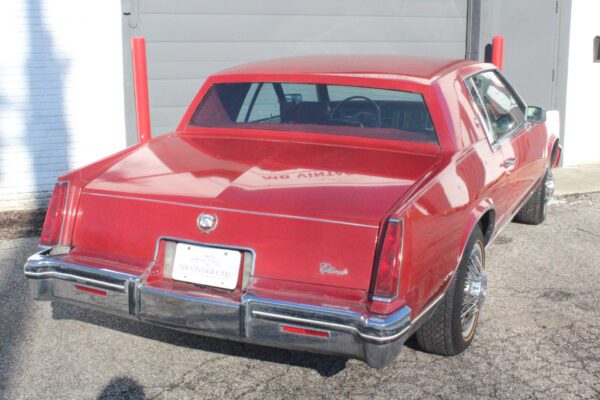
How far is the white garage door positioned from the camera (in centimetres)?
793

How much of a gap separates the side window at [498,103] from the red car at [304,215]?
0.20 feet

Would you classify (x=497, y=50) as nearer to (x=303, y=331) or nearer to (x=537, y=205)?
(x=537, y=205)

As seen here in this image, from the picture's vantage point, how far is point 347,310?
3.13m

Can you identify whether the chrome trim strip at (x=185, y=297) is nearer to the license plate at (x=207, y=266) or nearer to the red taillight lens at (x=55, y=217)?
the license plate at (x=207, y=266)

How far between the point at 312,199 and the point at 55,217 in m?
1.29

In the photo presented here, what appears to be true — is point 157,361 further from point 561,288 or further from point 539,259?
point 539,259

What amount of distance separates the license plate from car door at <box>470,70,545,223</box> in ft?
6.10

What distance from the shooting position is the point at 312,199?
11.2 ft

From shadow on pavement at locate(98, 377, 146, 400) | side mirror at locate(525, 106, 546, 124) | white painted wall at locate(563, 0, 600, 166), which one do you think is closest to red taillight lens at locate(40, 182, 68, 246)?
shadow on pavement at locate(98, 377, 146, 400)

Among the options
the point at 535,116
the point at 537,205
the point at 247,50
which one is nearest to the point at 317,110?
the point at 535,116

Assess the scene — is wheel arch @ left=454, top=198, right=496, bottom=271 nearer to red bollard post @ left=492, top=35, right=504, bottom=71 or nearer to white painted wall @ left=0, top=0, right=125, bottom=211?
white painted wall @ left=0, top=0, right=125, bottom=211

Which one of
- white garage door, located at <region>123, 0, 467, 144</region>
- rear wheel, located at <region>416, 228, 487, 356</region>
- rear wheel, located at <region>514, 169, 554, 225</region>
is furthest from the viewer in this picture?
white garage door, located at <region>123, 0, 467, 144</region>

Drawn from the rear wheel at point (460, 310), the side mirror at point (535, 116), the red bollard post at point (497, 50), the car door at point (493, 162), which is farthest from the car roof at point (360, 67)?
the red bollard post at point (497, 50)

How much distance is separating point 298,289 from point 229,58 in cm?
532
